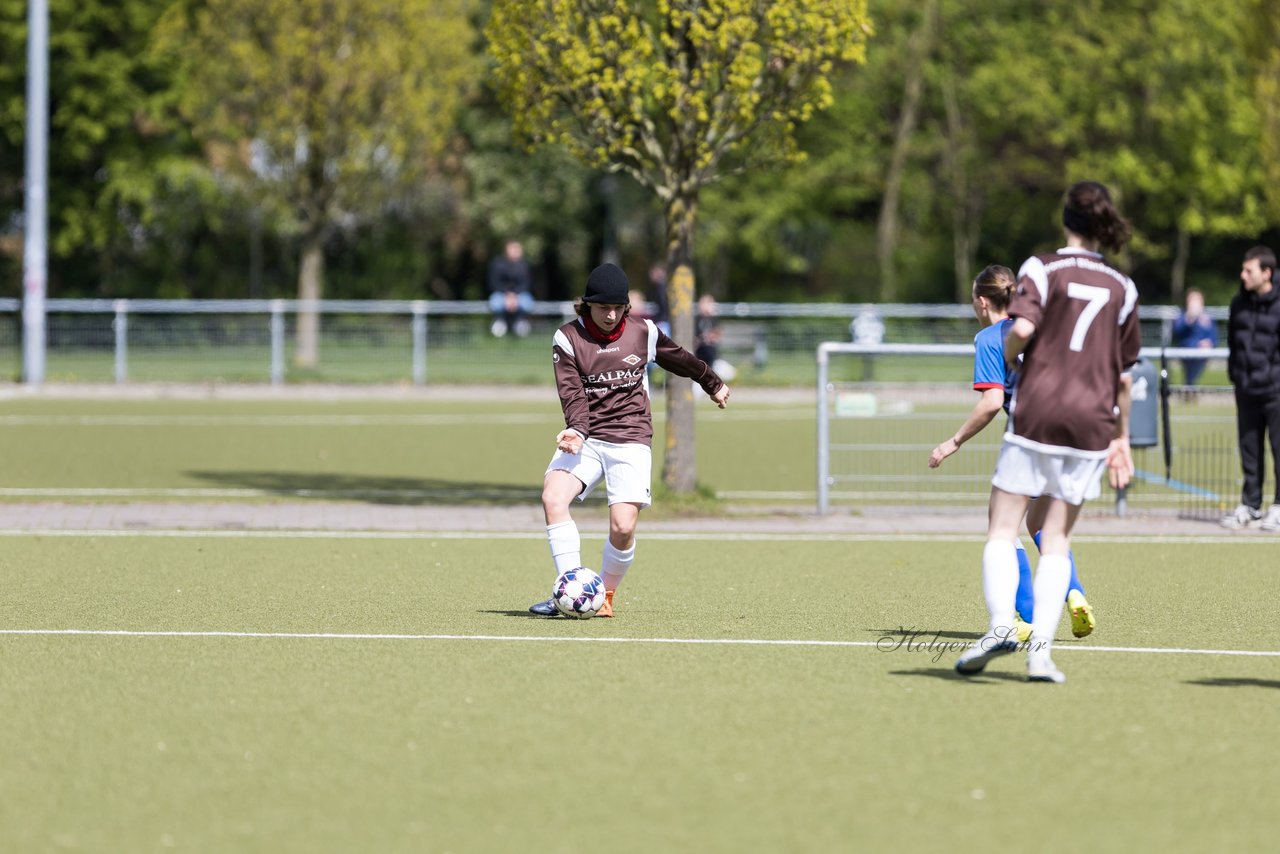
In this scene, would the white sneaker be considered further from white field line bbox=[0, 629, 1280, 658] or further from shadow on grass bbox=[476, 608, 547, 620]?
shadow on grass bbox=[476, 608, 547, 620]

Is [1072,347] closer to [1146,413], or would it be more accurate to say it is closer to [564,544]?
[564,544]

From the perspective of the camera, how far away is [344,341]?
31422 mm

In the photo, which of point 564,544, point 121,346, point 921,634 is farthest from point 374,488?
point 121,346

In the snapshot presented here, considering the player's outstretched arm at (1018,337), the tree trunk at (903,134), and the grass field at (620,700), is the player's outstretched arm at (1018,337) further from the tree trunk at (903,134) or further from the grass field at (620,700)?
the tree trunk at (903,134)

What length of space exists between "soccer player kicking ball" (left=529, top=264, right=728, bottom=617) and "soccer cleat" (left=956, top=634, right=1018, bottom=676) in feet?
6.67

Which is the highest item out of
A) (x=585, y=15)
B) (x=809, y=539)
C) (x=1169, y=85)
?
(x=1169, y=85)

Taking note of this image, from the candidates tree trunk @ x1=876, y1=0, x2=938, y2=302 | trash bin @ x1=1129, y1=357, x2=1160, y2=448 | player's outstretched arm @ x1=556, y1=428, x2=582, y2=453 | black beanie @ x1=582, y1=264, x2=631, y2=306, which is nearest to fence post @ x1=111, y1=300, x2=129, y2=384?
trash bin @ x1=1129, y1=357, x2=1160, y2=448

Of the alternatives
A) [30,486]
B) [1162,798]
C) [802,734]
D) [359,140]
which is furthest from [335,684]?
[359,140]

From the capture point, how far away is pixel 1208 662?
8117 mm

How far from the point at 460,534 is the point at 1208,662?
621 centimetres

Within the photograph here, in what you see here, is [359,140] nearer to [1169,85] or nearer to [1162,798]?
[1169,85]

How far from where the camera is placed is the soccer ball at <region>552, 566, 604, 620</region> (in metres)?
9.00

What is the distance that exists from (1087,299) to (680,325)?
8.05 meters

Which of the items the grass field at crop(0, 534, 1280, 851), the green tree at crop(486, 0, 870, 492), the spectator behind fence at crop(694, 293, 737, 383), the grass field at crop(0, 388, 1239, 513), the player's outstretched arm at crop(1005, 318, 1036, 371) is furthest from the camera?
the spectator behind fence at crop(694, 293, 737, 383)
